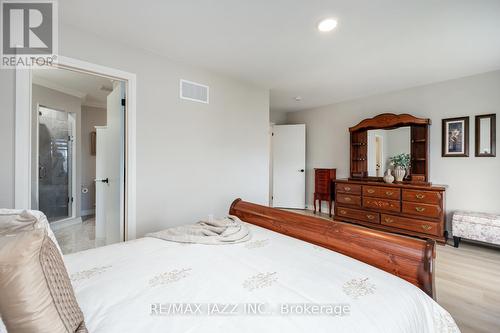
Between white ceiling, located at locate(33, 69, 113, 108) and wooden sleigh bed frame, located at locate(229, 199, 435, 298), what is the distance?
10.4 ft

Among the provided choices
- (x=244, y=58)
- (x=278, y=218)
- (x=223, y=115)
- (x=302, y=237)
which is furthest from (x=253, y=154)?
(x=302, y=237)

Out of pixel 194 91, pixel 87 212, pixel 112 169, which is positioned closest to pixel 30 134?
pixel 112 169

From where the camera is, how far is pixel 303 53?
8.20 ft

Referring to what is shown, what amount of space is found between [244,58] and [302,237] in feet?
6.85

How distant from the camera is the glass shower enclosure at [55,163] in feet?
12.2

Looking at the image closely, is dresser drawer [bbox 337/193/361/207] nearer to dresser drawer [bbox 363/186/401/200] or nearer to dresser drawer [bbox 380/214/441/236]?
dresser drawer [bbox 363/186/401/200]

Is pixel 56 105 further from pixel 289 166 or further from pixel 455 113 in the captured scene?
pixel 455 113

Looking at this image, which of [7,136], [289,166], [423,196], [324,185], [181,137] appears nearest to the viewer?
[7,136]

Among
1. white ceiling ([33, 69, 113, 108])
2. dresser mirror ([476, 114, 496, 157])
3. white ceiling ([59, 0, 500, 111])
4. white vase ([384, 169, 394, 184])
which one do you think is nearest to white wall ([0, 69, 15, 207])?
white ceiling ([59, 0, 500, 111])

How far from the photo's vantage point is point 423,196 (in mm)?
3182

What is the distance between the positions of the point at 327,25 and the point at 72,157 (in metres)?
4.55

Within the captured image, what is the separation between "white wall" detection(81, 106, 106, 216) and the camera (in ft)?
15.4

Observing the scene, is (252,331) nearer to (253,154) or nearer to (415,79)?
(253,154)

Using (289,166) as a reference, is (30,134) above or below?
above
